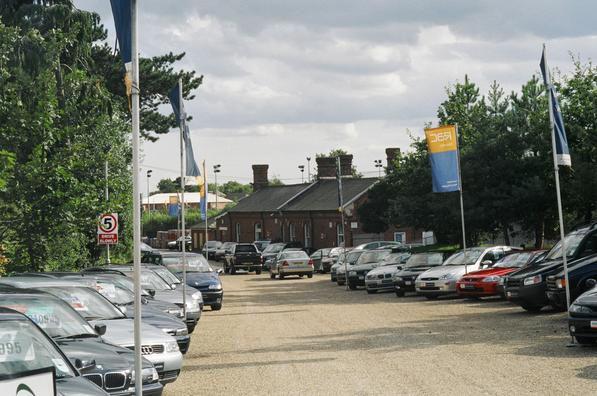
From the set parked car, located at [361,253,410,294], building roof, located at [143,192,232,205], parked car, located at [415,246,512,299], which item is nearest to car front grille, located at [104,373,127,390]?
parked car, located at [415,246,512,299]

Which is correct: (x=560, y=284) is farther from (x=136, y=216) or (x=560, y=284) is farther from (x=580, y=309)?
(x=136, y=216)

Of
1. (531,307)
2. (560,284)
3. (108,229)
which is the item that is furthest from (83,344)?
(108,229)

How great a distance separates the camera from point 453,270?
30.4 m

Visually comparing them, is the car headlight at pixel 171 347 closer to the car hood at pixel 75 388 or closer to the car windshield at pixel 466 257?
the car hood at pixel 75 388

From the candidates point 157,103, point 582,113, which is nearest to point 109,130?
point 157,103

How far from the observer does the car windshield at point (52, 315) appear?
1066 centimetres

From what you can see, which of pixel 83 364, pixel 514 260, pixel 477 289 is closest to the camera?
pixel 83 364

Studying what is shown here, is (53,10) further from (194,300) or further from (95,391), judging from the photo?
(95,391)

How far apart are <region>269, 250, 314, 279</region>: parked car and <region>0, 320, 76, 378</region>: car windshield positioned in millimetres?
42735

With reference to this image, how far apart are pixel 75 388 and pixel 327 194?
75180 mm

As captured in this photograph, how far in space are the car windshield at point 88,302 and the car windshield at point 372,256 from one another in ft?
87.1

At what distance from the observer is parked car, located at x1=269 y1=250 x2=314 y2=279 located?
50.9 meters

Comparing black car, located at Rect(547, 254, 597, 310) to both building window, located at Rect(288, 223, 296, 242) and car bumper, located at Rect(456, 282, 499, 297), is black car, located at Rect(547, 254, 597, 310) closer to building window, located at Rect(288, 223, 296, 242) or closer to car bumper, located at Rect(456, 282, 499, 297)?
car bumper, located at Rect(456, 282, 499, 297)

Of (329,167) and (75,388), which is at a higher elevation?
(329,167)
